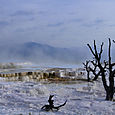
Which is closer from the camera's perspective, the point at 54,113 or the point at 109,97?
the point at 54,113

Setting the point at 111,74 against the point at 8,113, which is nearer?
the point at 8,113

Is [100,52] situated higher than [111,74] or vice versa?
[100,52]

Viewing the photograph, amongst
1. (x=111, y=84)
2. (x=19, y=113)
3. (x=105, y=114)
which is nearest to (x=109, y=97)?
(x=111, y=84)

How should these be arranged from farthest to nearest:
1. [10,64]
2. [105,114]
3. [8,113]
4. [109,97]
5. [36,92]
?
[10,64]
[36,92]
[109,97]
[105,114]
[8,113]

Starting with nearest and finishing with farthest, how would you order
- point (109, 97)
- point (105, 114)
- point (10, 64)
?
point (105, 114)
point (109, 97)
point (10, 64)

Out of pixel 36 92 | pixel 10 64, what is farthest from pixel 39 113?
pixel 10 64

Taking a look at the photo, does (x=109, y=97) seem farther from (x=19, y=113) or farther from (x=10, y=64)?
(x=10, y=64)

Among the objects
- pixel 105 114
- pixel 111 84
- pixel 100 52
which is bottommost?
pixel 105 114

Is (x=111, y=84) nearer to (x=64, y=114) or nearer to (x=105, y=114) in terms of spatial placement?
(x=105, y=114)

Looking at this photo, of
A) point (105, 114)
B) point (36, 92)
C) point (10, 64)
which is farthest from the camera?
point (10, 64)

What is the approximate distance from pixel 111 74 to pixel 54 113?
443 cm

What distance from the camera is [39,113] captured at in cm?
731

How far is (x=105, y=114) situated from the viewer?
25.6ft

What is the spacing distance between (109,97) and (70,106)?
2.79m
